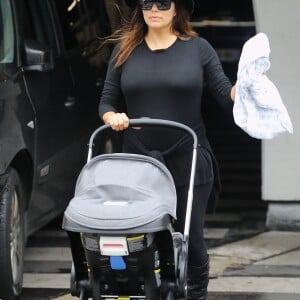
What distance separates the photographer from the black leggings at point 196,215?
491cm

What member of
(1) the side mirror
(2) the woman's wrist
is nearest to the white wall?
(1) the side mirror

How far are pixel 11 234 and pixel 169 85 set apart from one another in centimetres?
187

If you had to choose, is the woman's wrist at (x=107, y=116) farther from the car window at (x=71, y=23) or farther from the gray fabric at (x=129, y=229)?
the car window at (x=71, y=23)

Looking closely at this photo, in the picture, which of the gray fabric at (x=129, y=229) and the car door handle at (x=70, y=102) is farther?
the car door handle at (x=70, y=102)

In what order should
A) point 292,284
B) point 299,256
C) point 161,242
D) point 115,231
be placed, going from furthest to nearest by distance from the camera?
point 299,256 < point 292,284 < point 161,242 < point 115,231

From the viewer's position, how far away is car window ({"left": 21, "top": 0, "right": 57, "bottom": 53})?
697 centimetres

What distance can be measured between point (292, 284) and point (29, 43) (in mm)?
2535

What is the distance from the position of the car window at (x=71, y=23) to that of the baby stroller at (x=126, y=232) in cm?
363

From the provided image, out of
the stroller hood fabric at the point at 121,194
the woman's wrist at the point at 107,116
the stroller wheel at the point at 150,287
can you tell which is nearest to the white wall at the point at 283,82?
the woman's wrist at the point at 107,116

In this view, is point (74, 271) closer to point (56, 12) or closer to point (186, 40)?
point (186, 40)

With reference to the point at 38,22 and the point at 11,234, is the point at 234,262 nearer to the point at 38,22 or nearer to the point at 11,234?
the point at 11,234

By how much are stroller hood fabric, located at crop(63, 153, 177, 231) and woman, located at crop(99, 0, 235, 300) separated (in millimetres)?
393

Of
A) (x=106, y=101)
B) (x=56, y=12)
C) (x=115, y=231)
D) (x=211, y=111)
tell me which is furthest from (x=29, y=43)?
(x=211, y=111)

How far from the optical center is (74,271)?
14.6 ft
